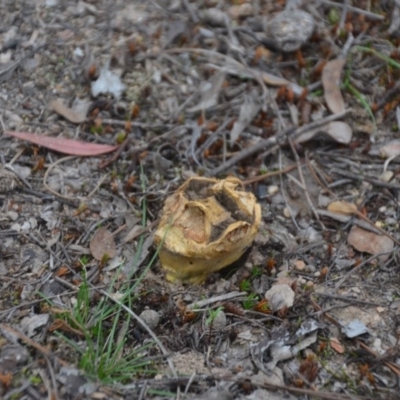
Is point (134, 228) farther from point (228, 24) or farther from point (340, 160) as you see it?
point (228, 24)

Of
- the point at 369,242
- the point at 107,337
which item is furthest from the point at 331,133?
the point at 107,337

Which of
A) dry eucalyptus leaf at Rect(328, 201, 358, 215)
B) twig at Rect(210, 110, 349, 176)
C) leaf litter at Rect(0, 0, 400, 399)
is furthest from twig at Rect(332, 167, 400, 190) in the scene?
twig at Rect(210, 110, 349, 176)

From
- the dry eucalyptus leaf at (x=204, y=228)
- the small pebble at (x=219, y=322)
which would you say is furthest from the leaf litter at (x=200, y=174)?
the dry eucalyptus leaf at (x=204, y=228)

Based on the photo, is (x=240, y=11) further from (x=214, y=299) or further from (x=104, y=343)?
(x=104, y=343)

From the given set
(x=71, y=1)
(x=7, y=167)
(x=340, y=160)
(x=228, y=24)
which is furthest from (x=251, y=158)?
(x=71, y=1)

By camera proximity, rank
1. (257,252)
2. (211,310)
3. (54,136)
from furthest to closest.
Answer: (54,136) → (257,252) → (211,310)

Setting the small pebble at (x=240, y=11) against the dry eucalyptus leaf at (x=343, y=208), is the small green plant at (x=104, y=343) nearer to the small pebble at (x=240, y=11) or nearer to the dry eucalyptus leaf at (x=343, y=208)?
→ the dry eucalyptus leaf at (x=343, y=208)

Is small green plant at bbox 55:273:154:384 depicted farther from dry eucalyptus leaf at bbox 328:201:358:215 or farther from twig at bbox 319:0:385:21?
twig at bbox 319:0:385:21
